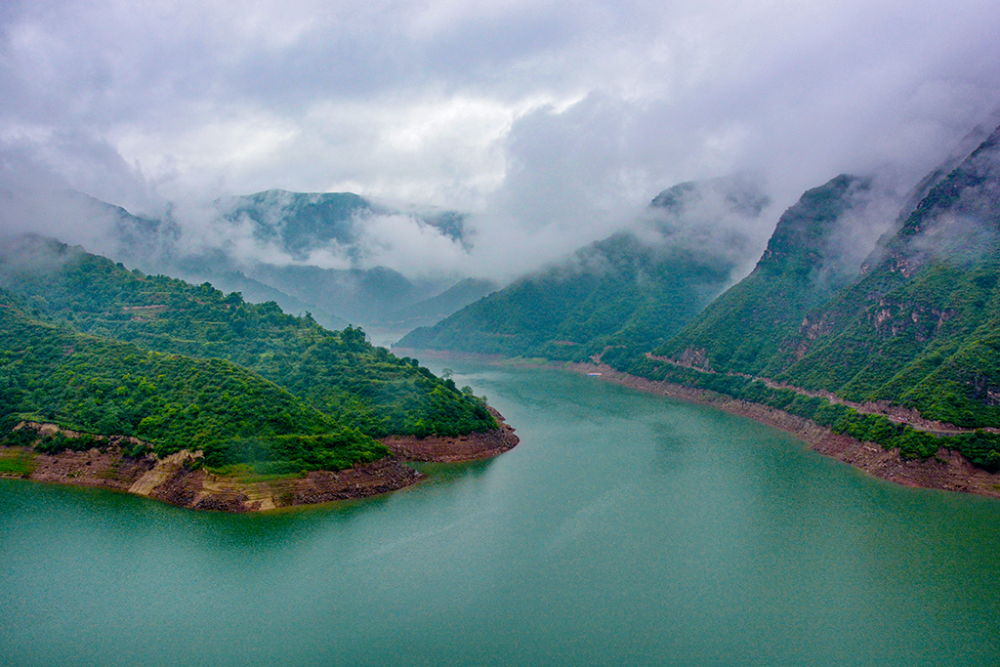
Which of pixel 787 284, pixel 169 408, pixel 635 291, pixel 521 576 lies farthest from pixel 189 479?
pixel 635 291

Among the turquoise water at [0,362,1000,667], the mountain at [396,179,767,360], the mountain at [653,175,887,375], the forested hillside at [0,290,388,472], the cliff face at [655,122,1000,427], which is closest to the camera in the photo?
the turquoise water at [0,362,1000,667]

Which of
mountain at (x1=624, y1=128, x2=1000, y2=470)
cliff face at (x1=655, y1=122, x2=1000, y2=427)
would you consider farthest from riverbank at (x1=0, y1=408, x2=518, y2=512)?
cliff face at (x1=655, y1=122, x2=1000, y2=427)

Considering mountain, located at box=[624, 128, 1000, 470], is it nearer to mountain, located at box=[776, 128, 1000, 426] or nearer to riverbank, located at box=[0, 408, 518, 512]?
mountain, located at box=[776, 128, 1000, 426]

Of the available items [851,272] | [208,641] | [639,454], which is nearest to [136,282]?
[639,454]

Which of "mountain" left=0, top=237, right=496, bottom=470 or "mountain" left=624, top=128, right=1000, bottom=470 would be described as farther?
"mountain" left=624, top=128, right=1000, bottom=470

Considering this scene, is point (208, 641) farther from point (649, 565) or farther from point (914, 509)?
point (914, 509)

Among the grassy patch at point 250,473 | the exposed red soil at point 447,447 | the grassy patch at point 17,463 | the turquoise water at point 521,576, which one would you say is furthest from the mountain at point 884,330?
the grassy patch at point 17,463

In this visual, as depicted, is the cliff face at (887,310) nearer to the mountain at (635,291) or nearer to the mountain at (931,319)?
the mountain at (931,319)
